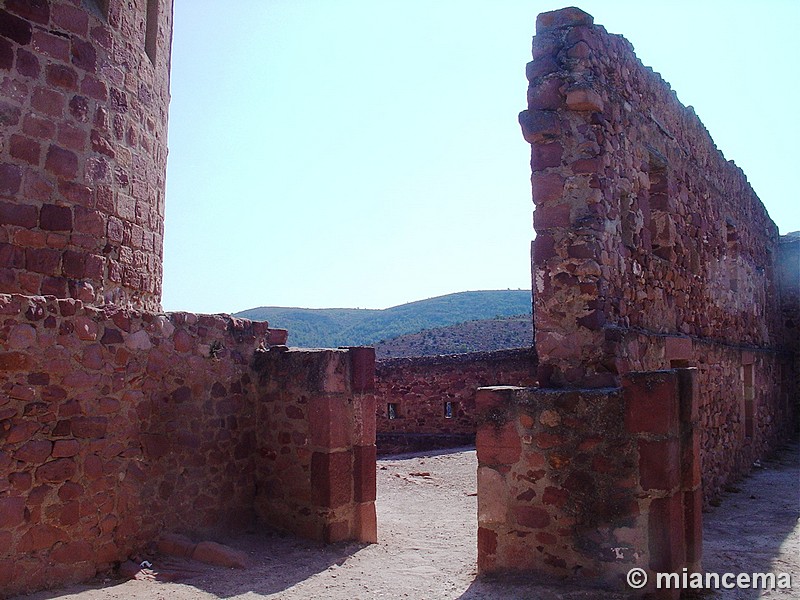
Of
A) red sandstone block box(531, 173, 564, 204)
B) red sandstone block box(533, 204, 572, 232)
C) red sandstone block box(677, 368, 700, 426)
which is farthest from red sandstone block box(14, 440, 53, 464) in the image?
red sandstone block box(677, 368, 700, 426)

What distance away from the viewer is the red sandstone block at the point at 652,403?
14.5ft

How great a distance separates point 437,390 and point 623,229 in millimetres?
10667

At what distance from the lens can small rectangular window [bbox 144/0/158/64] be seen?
6.87 m

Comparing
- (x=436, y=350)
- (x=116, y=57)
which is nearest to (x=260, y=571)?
(x=116, y=57)

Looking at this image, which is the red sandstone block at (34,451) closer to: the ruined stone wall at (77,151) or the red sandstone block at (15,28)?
the ruined stone wall at (77,151)

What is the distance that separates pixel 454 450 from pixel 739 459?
6.19 meters

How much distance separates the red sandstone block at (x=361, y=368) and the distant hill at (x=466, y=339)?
27.3 m

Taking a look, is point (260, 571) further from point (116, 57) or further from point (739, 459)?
point (739, 459)

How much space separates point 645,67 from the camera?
22.6 ft

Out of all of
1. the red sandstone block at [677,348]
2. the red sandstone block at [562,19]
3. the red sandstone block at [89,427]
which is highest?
the red sandstone block at [562,19]

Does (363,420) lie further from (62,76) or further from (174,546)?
(62,76)

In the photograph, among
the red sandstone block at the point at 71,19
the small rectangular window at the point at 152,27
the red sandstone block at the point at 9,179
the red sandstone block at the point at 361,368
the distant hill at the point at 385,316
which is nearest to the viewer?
the red sandstone block at the point at 9,179

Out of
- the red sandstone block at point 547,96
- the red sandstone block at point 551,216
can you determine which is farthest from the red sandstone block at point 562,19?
the red sandstone block at point 551,216

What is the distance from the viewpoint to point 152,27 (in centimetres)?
692
